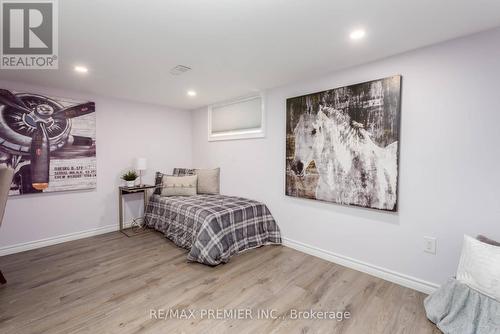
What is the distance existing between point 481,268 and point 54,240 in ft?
15.1

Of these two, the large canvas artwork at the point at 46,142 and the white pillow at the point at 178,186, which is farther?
the white pillow at the point at 178,186

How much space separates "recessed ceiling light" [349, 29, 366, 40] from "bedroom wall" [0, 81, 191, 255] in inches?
137

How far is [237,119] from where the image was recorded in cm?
389

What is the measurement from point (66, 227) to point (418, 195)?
4403 millimetres

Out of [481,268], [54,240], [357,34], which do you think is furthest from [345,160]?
[54,240]

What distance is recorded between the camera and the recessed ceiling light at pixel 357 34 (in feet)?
5.96

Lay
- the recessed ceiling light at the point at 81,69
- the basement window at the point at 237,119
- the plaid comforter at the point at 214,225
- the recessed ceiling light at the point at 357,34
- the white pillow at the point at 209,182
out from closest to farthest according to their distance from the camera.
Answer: the recessed ceiling light at the point at 357,34, the recessed ceiling light at the point at 81,69, the plaid comforter at the point at 214,225, the basement window at the point at 237,119, the white pillow at the point at 209,182

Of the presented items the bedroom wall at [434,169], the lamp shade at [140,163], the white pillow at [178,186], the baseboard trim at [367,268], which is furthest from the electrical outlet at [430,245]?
the lamp shade at [140,163]

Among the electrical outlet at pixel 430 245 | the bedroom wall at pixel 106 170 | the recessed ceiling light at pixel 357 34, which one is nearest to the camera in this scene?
the recessed ceiling light at pixel 357 34

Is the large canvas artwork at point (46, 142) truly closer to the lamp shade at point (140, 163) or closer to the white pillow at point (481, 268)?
the lamp shade at point (140, 163)

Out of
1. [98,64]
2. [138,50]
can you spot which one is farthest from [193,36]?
[98,64]

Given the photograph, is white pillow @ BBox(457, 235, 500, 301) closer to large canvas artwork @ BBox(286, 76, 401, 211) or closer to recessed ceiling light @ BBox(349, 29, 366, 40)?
large canvas artwork @ BBox(286, 76, 401, 211)

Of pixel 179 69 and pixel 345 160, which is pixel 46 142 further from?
pixel 345 160

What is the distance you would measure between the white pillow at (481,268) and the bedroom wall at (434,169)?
13.2 inches
